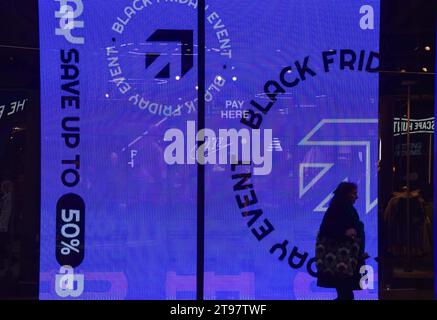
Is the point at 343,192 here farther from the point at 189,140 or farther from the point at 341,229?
the point at 189,140

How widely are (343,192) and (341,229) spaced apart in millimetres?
223

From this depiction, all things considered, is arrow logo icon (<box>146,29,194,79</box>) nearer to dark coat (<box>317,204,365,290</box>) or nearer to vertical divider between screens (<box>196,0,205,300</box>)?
vertical divider between screens (<box>196,0,205,300</box>)

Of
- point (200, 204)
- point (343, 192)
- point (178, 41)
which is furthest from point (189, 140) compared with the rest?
point (343, 192)

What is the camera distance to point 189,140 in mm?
3586

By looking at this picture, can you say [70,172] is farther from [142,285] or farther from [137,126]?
[142,285]

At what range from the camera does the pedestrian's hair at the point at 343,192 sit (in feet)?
11.9

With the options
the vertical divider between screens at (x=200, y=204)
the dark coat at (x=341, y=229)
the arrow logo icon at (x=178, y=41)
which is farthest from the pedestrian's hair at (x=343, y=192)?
the arrow logo icon at (x=178, y=41)

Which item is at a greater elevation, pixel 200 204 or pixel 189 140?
pixel 189 140

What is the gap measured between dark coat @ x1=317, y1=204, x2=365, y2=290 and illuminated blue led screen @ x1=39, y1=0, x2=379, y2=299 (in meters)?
0.05

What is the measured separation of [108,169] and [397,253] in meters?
1.76

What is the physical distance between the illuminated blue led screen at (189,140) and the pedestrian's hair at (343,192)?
0.04 meters

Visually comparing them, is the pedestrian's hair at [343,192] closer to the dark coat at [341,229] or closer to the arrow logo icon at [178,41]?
the dark coat at [341,229]

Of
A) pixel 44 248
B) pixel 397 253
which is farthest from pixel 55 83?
pixel 397 253
